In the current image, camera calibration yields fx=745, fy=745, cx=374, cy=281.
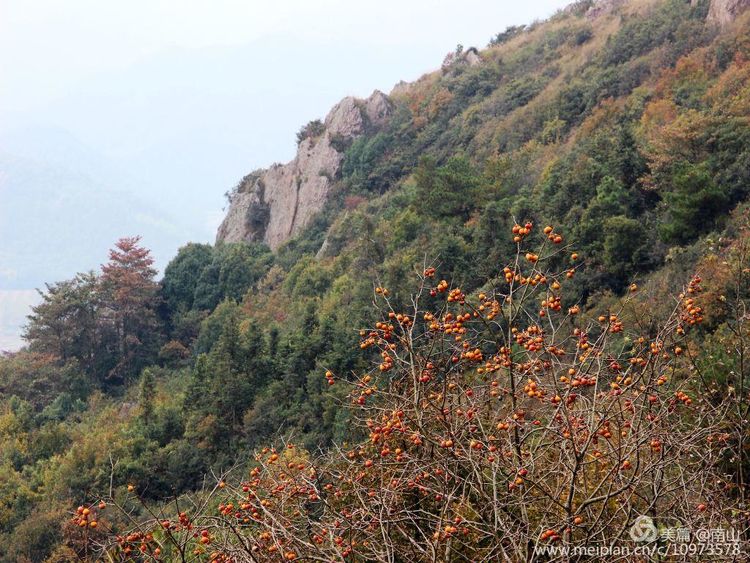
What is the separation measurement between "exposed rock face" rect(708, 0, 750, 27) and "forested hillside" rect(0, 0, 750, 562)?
389 mm

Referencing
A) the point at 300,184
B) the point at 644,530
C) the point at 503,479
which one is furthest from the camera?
the point at 300,184

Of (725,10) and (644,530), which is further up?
(725,10)

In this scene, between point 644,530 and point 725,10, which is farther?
point 725,10

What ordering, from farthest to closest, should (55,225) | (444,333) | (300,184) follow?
1. (55,225)
2. (300,184)
3. (444,333)

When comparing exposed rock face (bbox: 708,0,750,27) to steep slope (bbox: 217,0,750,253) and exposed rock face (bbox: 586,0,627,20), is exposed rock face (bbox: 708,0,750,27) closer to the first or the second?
steep slope (bbox: 217,0,750,253)

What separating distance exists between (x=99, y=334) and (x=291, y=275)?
908cm

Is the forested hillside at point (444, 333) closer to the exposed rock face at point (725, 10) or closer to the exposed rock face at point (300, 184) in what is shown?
the exposed rock face at point (725, 10)

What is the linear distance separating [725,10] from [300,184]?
875 inches

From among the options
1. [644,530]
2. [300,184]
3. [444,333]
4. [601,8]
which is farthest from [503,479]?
[601,8]

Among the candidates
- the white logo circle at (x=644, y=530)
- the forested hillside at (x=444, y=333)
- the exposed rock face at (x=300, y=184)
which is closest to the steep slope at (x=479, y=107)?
the exposed rock face at (x=300, y=184)

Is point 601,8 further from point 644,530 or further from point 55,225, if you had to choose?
point 55,225

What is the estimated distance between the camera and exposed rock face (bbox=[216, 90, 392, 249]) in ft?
131

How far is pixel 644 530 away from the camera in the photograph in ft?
14.6

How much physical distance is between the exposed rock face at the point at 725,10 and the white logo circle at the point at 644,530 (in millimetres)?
27195
